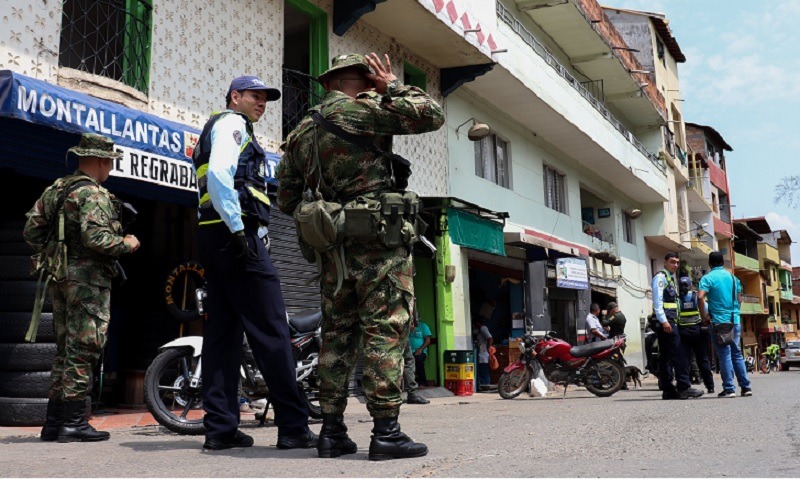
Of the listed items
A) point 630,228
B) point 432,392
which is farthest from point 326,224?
point 630,228

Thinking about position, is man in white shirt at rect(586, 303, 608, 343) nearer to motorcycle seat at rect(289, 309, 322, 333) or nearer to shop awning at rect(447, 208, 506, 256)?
shop awning at rect(447, 208, 506, 256)

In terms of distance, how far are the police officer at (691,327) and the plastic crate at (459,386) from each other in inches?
150

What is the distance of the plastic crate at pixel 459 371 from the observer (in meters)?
12.7

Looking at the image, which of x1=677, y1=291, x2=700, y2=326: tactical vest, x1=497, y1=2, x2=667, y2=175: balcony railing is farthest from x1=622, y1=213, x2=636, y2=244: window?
x1=677, y1=291, x2=700, y2=326: tactical vest

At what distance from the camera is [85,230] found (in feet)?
15.8

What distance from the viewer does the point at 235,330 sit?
4.43 meters

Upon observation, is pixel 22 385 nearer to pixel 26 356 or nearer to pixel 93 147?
pixel 26 356

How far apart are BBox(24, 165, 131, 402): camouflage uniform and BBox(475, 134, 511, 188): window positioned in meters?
11.2

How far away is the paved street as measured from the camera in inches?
131

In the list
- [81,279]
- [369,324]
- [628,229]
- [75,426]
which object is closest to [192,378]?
[75,426]

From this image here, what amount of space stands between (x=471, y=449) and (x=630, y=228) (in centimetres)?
2467

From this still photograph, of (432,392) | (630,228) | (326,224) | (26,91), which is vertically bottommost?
(432,392)

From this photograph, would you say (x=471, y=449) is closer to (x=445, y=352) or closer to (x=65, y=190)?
(x=65, y=190)

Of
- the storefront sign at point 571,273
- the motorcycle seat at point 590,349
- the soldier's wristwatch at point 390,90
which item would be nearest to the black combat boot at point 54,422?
the soldier's wristwatch at point 390,90
